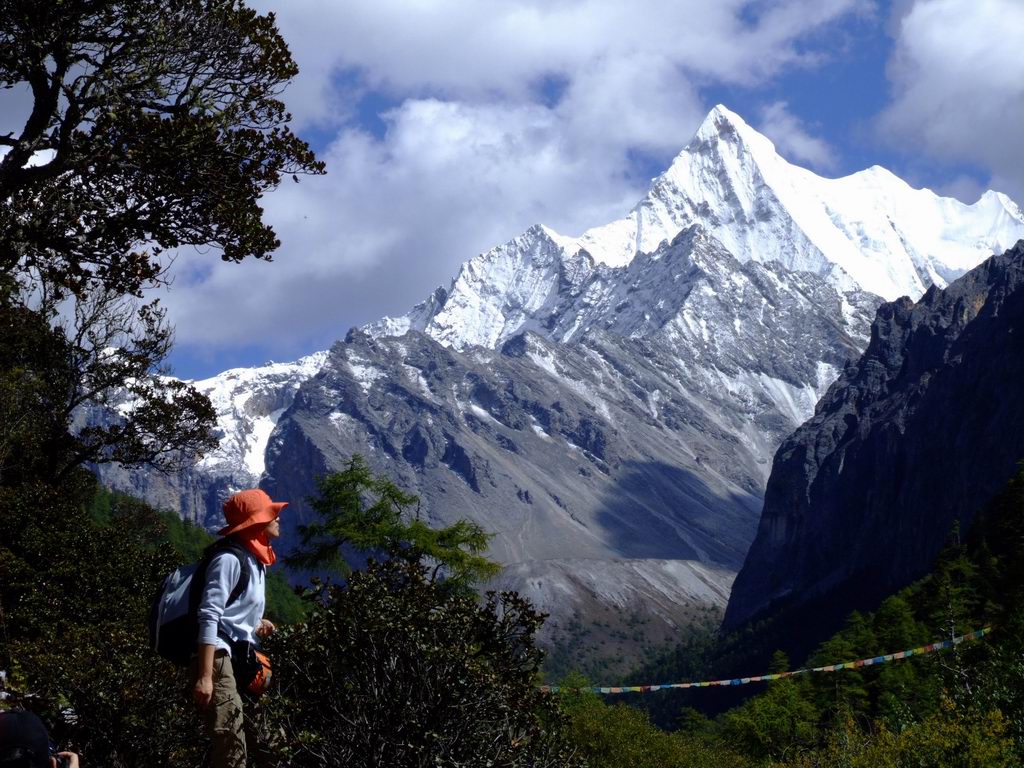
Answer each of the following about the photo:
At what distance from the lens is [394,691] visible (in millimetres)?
10016

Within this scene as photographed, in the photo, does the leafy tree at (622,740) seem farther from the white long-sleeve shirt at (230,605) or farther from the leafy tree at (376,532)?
the white long-sleeve shirt at (230,605)

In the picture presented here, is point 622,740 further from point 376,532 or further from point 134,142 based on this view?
point 134,142

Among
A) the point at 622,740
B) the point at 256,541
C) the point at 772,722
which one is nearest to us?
the point at 256,541

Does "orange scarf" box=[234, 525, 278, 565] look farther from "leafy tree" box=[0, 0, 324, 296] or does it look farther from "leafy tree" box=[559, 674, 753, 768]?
"leafy tree" box=[559, 674, 753, 768]

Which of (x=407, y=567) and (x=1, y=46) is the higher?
(x=1, y=46)

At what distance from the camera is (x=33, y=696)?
14234mm

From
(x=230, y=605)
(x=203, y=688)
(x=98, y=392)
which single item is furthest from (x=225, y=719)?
(x=98, y=392)

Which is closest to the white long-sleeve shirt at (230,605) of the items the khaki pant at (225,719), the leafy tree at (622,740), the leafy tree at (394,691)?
the khaki pant at (225,719)

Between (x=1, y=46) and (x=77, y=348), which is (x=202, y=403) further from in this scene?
(x=1, y=46)

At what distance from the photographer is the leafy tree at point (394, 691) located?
988 cm

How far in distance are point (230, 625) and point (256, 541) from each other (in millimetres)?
686

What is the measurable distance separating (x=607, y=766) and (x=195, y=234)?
33.5 metres

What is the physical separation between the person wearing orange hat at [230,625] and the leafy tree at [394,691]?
1.42 feet

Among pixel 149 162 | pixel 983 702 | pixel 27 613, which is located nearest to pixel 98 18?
pixel 149 162
